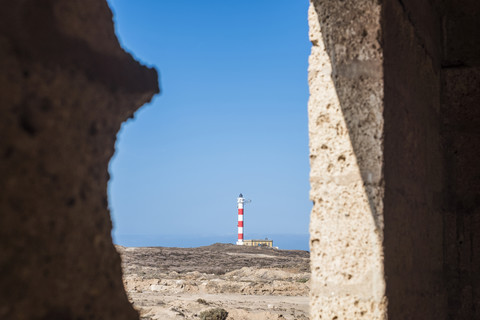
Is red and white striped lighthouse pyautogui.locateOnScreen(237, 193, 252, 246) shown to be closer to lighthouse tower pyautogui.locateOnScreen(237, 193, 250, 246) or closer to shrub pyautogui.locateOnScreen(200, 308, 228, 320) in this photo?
lighthouse tower pyautogui.locateOnScreen(237, 193, 250, 246)

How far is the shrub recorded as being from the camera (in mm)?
7524

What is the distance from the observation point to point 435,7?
3.74m

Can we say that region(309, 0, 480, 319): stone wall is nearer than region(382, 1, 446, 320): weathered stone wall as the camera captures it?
Yes

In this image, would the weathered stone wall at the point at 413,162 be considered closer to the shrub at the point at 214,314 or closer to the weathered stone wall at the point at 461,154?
the weathered stone wall at the point at 461,154

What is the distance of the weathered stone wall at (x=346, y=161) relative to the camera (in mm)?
2377

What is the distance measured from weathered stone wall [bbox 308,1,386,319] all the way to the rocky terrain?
5.51 m

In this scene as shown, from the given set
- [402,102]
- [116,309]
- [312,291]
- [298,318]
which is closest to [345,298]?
[312,291]

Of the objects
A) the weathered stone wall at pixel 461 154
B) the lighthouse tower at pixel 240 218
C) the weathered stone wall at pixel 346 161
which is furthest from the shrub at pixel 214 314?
the lighthouse tower at pixel 240 218

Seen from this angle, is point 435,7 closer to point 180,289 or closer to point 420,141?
point 420,141

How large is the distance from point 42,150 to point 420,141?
104 inches

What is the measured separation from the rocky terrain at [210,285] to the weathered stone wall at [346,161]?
18.1 feet

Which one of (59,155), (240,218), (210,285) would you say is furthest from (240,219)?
(59,155)

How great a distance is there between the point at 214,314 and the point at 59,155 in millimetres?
7063

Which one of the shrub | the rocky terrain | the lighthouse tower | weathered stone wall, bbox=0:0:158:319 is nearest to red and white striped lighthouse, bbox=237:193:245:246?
the lighthouse tower
